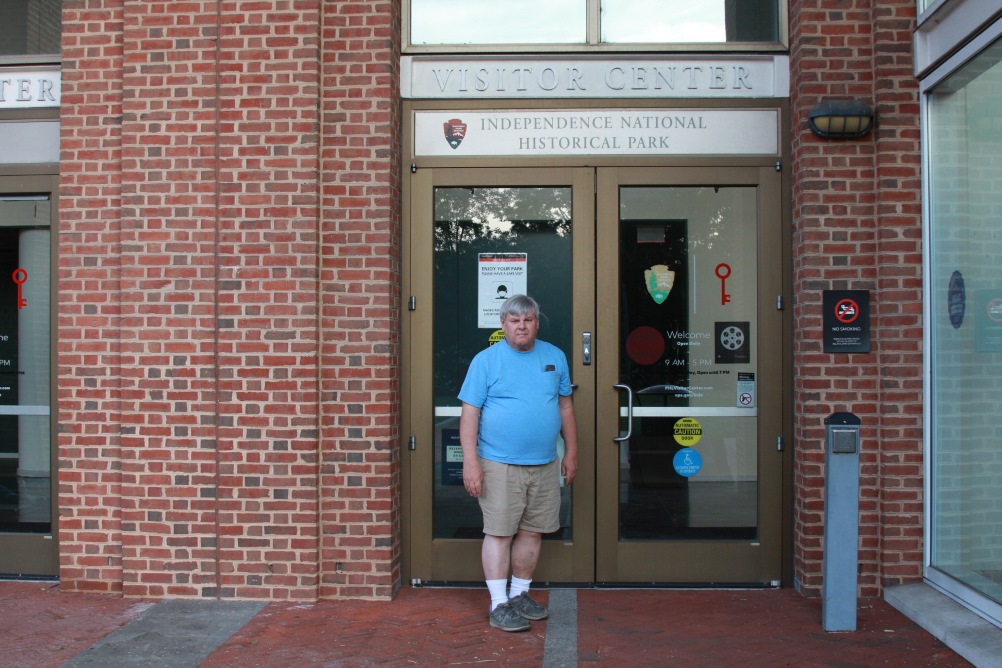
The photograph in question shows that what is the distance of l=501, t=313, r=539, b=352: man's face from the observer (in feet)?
16.8

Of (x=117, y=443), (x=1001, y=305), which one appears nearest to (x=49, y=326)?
(x=117, y=443)

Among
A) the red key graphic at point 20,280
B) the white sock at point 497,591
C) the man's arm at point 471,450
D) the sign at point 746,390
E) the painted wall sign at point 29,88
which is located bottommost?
the white sock at point 497,591

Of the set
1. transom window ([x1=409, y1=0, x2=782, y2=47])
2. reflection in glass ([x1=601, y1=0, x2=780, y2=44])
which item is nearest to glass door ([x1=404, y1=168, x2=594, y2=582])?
transom window ([x1=409, y1=0, x2=782, y2=47])

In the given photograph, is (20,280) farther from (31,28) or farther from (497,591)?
(497,591)

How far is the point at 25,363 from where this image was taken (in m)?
6.22

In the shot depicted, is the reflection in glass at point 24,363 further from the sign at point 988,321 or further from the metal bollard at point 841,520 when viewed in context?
the sign at point 988,321

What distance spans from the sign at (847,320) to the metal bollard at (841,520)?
770 millimetres

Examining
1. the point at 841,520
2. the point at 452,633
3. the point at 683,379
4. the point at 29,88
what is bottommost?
the point at 452,633

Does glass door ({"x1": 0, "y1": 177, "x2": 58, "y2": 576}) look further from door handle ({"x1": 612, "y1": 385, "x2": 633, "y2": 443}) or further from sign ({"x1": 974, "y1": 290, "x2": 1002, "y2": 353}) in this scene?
sign ({"x1": 974, "y1": 290, "x2": 1002, "y2": 353})

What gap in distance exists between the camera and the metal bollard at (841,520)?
4.87 m

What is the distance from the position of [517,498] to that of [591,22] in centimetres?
308

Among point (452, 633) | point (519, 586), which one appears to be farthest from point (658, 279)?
point (452, 633)

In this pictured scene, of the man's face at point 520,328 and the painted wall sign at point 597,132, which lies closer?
the man's face at point 520,328

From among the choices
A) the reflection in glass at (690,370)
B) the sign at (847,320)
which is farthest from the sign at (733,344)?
the sign at (847,320)
